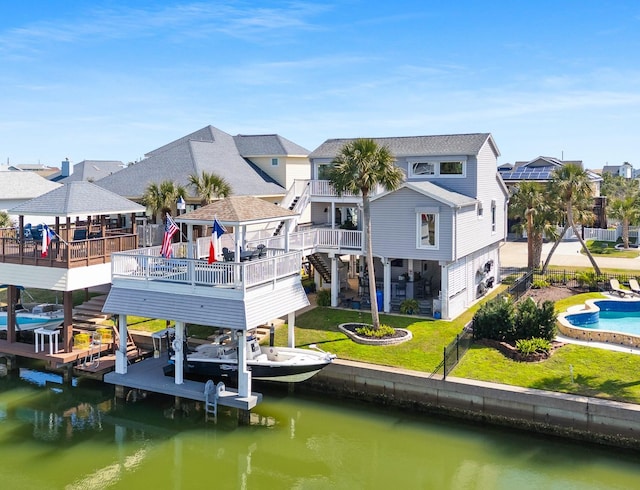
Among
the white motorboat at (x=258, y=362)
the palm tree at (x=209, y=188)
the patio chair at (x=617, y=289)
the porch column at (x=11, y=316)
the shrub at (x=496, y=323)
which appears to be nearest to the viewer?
the white motorboat at (x=258, y=362)

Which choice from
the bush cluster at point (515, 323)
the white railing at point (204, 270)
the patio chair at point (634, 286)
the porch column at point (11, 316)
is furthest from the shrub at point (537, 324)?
the porch column at point (11, 316)

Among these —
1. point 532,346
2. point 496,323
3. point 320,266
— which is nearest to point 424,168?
point 320,266

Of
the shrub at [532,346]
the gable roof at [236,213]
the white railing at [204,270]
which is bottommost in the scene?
the shrub at [532,346]

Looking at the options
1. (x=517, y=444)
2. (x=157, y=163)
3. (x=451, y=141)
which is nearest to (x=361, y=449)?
(x=517, y=444)

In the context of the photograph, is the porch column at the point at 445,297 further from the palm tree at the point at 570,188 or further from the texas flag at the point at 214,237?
the palm tree at the point at 570,188

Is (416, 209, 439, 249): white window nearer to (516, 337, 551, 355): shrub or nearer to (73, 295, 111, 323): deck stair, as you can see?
(516, 337, 551, 355): shrub

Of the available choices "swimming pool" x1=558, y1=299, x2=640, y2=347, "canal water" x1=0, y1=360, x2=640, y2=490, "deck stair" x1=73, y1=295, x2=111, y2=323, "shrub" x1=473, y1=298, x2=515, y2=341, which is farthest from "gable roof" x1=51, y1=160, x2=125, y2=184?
"swimming pool" x1=558, y1=299, x2=640, y2=347
